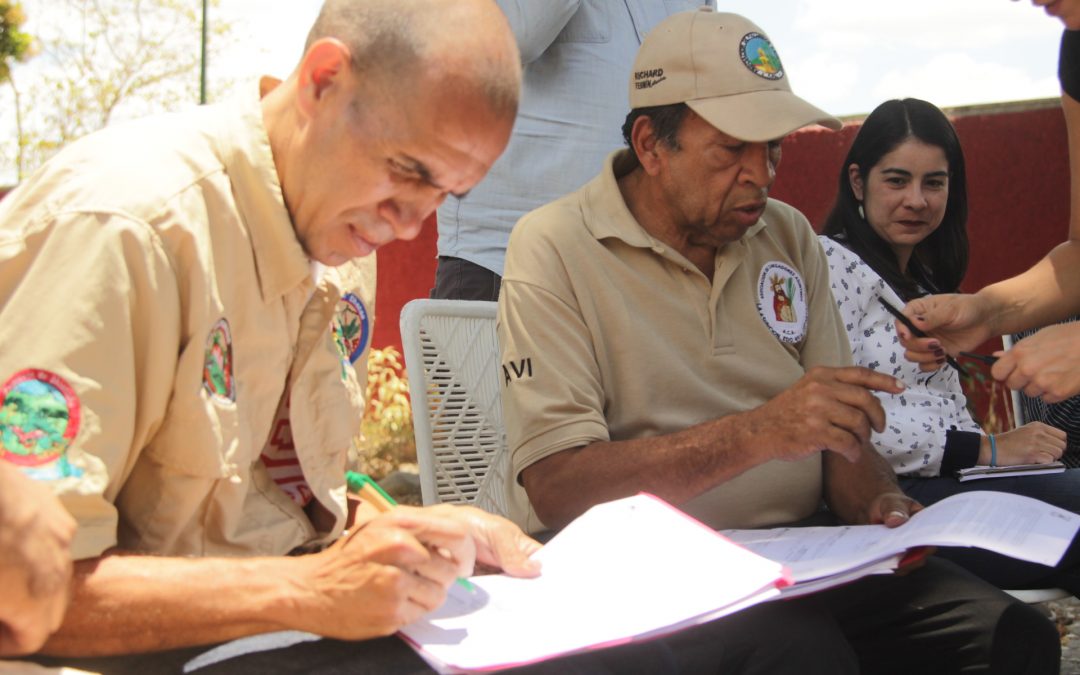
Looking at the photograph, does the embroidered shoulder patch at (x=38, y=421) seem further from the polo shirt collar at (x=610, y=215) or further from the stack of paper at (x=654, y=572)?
the polo shirt collar at (x=610, y=215)

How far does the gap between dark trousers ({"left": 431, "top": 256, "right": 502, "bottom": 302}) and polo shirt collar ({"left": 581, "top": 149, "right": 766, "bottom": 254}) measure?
688mm

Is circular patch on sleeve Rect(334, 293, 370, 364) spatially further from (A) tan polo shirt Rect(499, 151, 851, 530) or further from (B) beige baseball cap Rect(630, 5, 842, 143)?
(B) beige baseball cap Rect(630, 5, 842, 143)

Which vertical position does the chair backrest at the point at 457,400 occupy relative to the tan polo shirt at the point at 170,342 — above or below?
below

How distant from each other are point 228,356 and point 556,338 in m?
0.92

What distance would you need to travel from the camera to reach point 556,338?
2.29 metres

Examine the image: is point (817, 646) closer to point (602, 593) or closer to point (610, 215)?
point (602, 593)

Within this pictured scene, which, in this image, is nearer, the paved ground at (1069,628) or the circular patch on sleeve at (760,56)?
the circular patch on sleeve at (760,56)

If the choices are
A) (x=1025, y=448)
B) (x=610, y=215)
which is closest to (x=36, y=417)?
(x=610, y=215)

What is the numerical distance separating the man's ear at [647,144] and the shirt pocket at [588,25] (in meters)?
0.72


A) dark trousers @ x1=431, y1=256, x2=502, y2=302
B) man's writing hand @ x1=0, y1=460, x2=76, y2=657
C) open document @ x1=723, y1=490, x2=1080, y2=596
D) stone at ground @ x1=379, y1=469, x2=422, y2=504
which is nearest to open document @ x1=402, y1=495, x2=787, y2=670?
open document @ x1=723, y1=490, x2=1080, y2=596

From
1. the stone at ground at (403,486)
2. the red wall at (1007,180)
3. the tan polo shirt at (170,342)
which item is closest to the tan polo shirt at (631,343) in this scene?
the tan polo shirt at (170,342)

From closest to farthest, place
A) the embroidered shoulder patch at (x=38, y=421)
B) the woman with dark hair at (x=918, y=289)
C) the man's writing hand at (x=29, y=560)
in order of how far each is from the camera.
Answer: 1. the man's writing hand at (x=29, y=560)
2. the embroidered shoulder patch at (x=38, y=421)
3. the woman with dark hair at (x=918, y=289)

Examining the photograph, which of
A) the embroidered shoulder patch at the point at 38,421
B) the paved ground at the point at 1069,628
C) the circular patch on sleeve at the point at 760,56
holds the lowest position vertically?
the paved ground at the point at 1069,628

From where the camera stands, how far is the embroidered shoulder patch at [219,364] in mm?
1418
